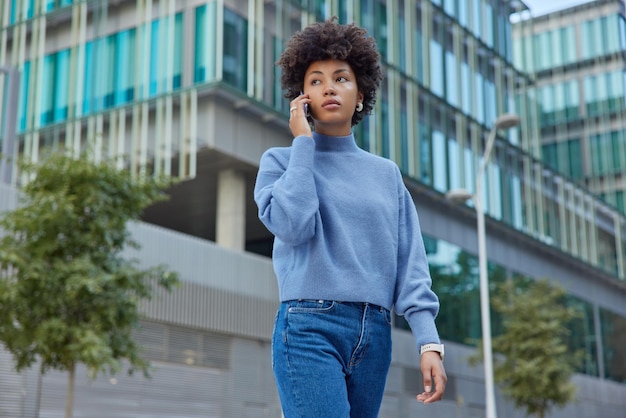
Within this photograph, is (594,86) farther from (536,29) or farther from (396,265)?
(396,265)

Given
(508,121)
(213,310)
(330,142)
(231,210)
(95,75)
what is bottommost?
(330,142)

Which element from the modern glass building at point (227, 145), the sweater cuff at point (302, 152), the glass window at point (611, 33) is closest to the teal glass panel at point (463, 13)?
the modern glass building at point (227, 145)

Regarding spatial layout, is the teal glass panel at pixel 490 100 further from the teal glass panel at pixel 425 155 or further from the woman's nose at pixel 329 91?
the woman's nose at pixel 329 91

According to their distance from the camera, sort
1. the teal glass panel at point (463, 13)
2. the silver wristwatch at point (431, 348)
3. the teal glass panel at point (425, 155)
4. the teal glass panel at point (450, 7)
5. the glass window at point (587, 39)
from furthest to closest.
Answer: the glass window at point (587, 39)
the teal glass panel at point (463, 13)
the teal glass panel at point (450, 7)
the teal glass panel at point (425, 155)
the silver wristwatch at point (431, 348)

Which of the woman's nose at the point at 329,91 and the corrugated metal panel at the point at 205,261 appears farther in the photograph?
the corrugated metal panel at the point at 205,261

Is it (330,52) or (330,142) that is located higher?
(330,52)

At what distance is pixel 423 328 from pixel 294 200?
60 centimetres

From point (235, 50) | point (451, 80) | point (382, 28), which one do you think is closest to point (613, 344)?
point (451, 80)

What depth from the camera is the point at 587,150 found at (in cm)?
4553

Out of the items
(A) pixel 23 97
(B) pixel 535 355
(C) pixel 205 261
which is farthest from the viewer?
(B) pixel 535 355

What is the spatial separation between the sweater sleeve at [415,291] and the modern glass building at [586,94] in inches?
1692

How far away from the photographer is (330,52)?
10.2ft

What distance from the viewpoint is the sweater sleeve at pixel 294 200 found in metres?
2.83

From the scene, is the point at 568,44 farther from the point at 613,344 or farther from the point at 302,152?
the point at 302,152
